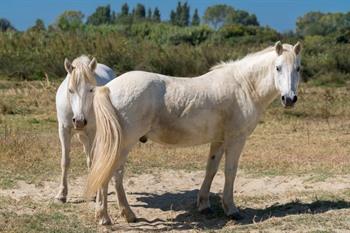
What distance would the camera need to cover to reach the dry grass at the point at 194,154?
732 centimetres

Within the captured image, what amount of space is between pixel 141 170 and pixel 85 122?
11.5 ft

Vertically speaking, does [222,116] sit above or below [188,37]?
below

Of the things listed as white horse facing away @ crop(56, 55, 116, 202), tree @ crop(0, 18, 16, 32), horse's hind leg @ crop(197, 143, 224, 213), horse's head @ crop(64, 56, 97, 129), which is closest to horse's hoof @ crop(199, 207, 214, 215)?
horse's hind leg @ crop(197, 143, 224, 213)

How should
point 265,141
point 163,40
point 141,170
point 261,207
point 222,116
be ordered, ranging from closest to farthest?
point 222,116 → point 261,207 → point 141,170 → point 265,141 → point 163,40

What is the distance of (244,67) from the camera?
26.4 feet

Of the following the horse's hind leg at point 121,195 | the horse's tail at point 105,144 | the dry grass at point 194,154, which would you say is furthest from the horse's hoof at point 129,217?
the horse's tail at point 105,144

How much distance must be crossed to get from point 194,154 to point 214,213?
4204 mm

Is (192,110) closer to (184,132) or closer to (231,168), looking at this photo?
(184,132)

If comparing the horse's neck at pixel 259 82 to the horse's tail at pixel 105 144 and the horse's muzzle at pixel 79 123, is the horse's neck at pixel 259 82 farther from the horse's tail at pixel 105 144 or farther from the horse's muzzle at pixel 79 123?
the horse's muzzle at pixel 79 123

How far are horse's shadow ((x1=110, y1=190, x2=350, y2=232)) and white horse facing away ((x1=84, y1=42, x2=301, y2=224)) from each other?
178mm

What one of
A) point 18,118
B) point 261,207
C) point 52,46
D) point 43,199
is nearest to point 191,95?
point 261,207

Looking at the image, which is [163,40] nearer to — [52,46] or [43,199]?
[52,46]

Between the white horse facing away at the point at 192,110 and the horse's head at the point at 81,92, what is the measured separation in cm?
36

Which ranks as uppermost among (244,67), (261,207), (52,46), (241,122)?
(52,46)
